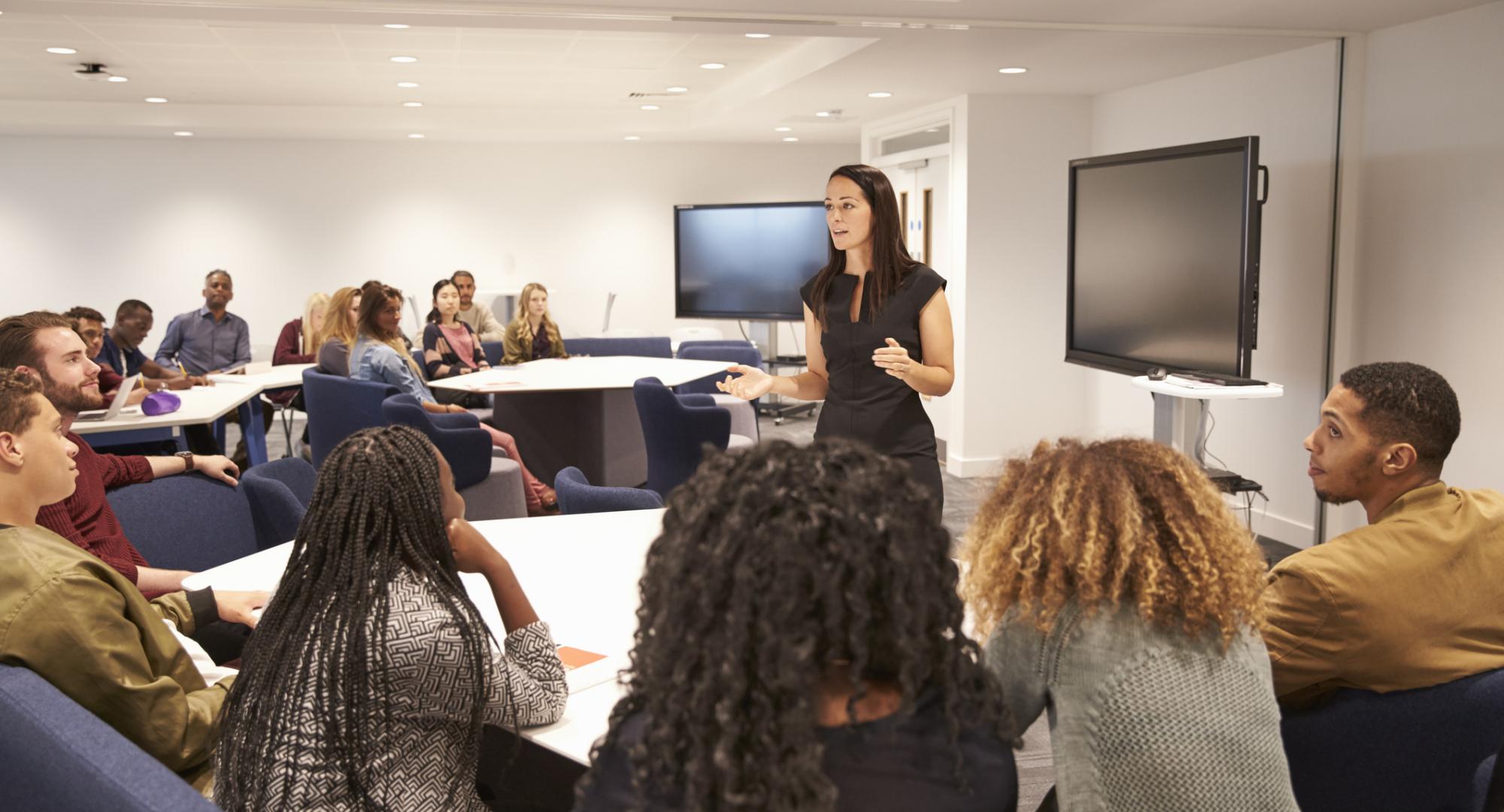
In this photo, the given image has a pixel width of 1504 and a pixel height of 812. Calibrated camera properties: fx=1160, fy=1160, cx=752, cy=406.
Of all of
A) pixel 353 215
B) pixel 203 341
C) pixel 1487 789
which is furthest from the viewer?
pixel 353 215

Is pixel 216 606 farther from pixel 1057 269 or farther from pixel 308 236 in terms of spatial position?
pixel 308 236

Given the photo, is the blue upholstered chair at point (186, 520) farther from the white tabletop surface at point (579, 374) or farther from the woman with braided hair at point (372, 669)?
the white tabletop surface at point (579, 374)

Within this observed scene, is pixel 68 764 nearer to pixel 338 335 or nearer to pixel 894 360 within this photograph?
pixel 894 360

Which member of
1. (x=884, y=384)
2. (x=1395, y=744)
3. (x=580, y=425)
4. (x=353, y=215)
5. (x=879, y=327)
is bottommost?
(x=580, y=425)

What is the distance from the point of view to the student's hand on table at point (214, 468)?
321cm

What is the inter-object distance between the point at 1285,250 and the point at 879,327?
11.8ft

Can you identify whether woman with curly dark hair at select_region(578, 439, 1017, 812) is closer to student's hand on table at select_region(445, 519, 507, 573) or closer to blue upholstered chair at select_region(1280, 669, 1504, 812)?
student's hand on table at select_region(445, 519, 507, 573)

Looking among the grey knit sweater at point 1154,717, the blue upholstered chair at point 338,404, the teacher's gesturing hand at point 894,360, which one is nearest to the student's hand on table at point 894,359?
the teacher's gesturing hand at point 894,360

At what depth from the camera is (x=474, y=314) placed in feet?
32.1

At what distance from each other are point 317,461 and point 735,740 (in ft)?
17.7

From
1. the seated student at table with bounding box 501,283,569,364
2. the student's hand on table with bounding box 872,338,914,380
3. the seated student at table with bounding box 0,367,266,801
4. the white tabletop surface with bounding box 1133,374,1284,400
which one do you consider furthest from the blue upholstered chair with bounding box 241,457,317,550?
the seated student at table with bounding box 501,283,569,364

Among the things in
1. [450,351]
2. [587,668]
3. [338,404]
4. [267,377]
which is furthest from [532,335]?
[587,668]

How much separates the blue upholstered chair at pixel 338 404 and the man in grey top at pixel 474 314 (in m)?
3.82

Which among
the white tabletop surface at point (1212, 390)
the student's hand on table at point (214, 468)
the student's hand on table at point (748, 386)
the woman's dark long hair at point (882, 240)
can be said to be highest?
the woman's dark long hair at point (882, 240)
